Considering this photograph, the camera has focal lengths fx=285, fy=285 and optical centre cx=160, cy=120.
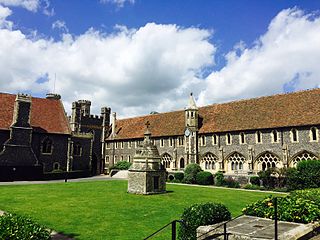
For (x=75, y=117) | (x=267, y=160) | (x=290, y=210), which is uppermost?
(x=75, y=117)

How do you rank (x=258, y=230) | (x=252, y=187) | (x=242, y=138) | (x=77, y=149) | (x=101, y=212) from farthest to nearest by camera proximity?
1. (x=77, y=149)
2. (x=242, y=138)
3. (x=252, y=187)
4. (x=101, y=212)
5. (x=258, y=230)

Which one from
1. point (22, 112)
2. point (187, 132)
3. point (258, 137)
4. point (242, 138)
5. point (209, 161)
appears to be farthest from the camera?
point (187, 132)

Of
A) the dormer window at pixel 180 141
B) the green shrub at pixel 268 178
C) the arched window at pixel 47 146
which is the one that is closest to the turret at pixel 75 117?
the arched window at pixel 47 146

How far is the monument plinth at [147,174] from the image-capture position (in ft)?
79.5

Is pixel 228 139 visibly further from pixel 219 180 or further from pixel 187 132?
pixel 219 180

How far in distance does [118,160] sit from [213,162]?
21.0 metres

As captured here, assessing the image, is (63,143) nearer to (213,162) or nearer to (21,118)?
(21,118)

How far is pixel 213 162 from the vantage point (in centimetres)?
4097

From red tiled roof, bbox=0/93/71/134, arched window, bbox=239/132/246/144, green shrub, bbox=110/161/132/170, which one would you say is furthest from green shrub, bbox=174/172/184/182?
red tiled roof, bbox=0/93/71/134

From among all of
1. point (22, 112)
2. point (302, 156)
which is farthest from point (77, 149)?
point (302, 156)

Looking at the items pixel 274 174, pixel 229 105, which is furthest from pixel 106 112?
pixel 274 174

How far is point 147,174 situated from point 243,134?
18.1 meters

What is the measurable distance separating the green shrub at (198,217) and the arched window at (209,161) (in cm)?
3110

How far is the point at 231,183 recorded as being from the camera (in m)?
33.2
